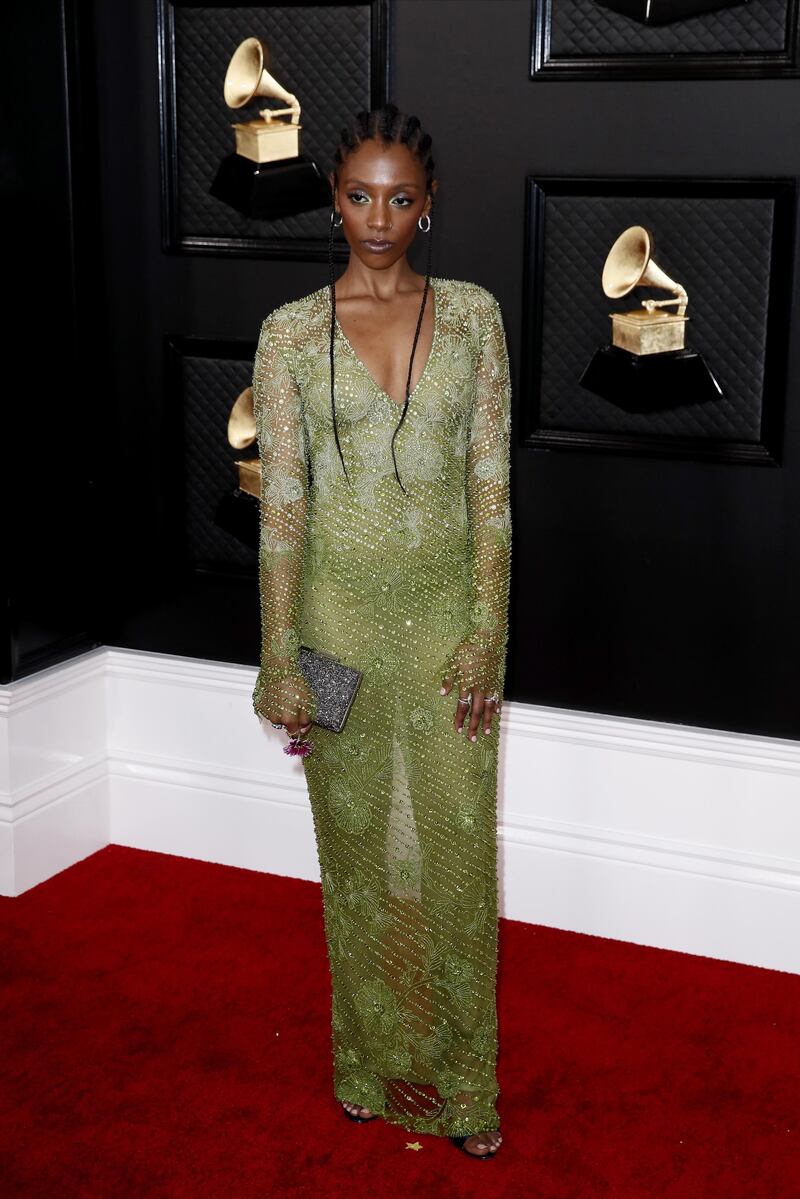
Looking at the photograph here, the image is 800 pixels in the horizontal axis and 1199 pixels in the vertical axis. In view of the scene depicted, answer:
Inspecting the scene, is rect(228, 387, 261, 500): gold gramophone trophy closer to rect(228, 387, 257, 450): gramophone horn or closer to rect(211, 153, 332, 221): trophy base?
rect(228, 387, 257, 450): gramophone horn

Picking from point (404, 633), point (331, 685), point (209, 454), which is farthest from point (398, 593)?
point (209, 454)

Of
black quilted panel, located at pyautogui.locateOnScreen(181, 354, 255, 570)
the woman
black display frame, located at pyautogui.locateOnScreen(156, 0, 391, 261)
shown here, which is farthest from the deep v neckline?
black quilted panel, located at pyautogui.locateOnScreen(181, 354, 255, 570)

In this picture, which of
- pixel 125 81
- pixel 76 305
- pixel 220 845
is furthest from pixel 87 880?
pixel 125 81

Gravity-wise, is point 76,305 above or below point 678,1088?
above

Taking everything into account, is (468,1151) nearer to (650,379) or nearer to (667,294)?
(650,379)

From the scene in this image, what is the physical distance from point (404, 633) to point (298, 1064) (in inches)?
42.3

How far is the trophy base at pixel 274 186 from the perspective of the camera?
370cm

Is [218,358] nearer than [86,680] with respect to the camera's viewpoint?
Yes

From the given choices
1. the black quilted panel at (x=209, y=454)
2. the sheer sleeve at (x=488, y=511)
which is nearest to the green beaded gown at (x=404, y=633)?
the sheer sleeve at (x=488, y=511)

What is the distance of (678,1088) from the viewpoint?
124 inches

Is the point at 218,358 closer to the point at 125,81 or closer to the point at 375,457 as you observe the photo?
the point at 125,81

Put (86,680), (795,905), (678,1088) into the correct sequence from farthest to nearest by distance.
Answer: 1. (86,680)
2. (795,905)
3. (678,1088)

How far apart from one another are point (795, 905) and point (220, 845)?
159cm

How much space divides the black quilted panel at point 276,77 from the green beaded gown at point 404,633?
110 centimetres
